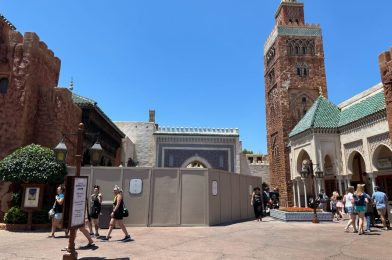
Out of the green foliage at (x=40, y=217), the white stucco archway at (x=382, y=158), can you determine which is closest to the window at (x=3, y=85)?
the green foliage at (x=40, y=217)

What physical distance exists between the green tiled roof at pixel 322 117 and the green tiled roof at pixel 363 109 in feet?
2.08

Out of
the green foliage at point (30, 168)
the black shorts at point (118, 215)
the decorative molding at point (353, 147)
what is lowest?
the black shorts at point (118, 215)

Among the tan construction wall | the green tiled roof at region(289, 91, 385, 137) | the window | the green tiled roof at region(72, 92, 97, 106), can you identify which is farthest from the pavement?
the green tiled roof at region(289, 91, 385, 137)

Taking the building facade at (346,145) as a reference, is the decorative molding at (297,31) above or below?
above

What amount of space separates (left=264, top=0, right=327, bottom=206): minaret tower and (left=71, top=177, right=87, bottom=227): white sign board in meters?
25.7

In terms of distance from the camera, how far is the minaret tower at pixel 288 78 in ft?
101

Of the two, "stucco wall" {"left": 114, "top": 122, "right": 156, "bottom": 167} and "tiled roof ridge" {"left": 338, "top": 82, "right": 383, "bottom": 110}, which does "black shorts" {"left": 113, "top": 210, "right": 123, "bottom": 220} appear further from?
"stucco wall" {"left": 114, "top": 122, "right": 156, "bottom": 167}

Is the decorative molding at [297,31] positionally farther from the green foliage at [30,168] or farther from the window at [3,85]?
the green foliage at [30,168]

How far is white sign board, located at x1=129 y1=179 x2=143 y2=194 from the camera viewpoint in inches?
440

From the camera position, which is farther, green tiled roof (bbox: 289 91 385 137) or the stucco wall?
the stucco wall

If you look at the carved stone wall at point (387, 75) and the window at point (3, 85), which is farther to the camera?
the window at point (3, 85)

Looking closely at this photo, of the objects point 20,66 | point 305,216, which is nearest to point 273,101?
point 305,216

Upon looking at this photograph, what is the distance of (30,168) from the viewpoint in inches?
417

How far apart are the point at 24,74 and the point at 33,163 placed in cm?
459
